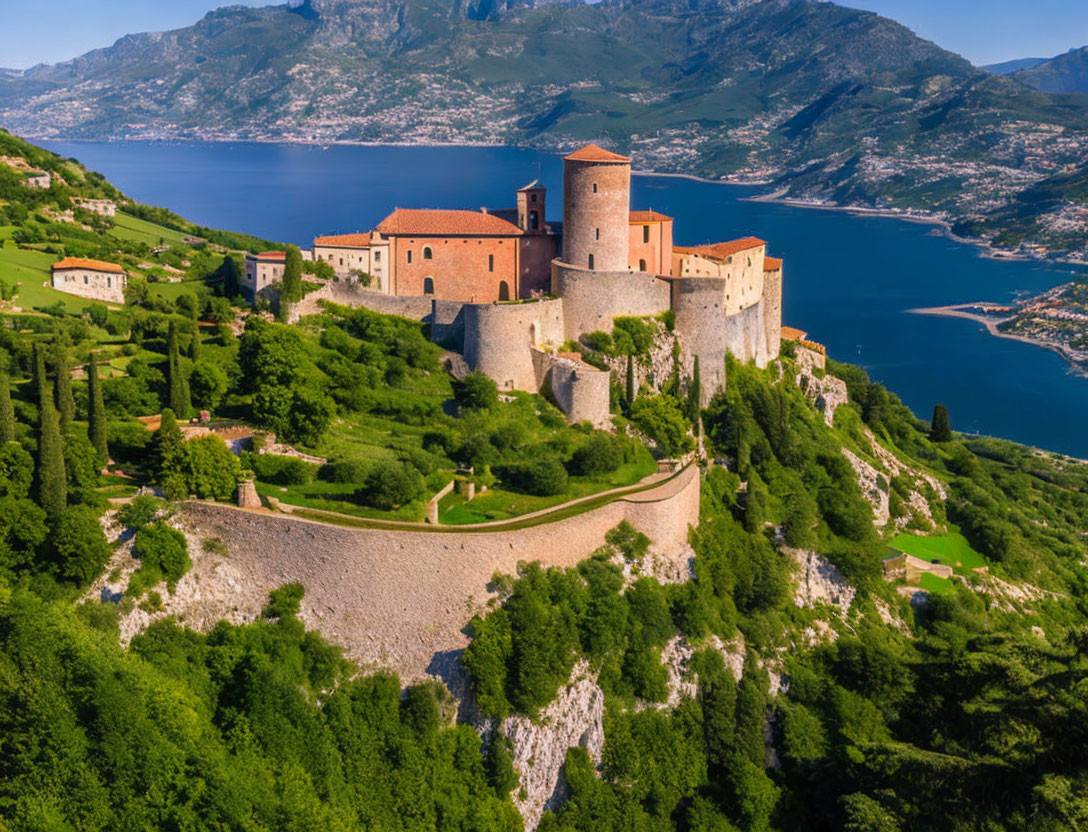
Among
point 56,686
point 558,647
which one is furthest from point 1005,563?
point 56,686

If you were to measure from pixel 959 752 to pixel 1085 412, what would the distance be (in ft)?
242

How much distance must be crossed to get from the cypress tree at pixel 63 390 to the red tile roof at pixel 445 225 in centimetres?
1491

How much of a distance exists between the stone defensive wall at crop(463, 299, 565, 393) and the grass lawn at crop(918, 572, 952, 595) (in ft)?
52.8

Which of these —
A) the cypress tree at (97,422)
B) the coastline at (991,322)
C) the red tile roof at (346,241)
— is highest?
the red tile roof at (346,241)

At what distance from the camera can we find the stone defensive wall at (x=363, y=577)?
1176 inches

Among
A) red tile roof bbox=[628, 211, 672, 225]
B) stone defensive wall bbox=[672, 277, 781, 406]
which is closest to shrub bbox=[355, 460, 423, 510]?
stone defensive wall bbox=[672, 277, 781, 406]

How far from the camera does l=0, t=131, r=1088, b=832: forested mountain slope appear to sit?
26.5m

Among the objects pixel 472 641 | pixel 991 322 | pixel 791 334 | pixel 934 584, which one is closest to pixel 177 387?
pixel 472 641

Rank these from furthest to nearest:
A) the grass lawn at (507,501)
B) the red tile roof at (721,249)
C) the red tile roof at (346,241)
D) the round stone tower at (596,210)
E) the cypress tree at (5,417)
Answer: the red tile roof at (721,249) → the red tile roof at (346,241) → the round stone tower at (596,210) → the grass lawn at (507,501) → the cypress tree at (5,417)

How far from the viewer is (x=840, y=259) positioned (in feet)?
A: 485

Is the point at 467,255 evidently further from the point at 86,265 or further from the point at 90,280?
the point at 86,265

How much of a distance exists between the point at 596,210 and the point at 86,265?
869 inches

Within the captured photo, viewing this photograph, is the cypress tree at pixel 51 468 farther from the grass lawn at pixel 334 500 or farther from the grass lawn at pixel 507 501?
the grass lawn at pixel 507 501

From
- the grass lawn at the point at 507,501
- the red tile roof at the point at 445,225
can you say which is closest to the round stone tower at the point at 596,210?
the red tile roof at the point at 445,225
